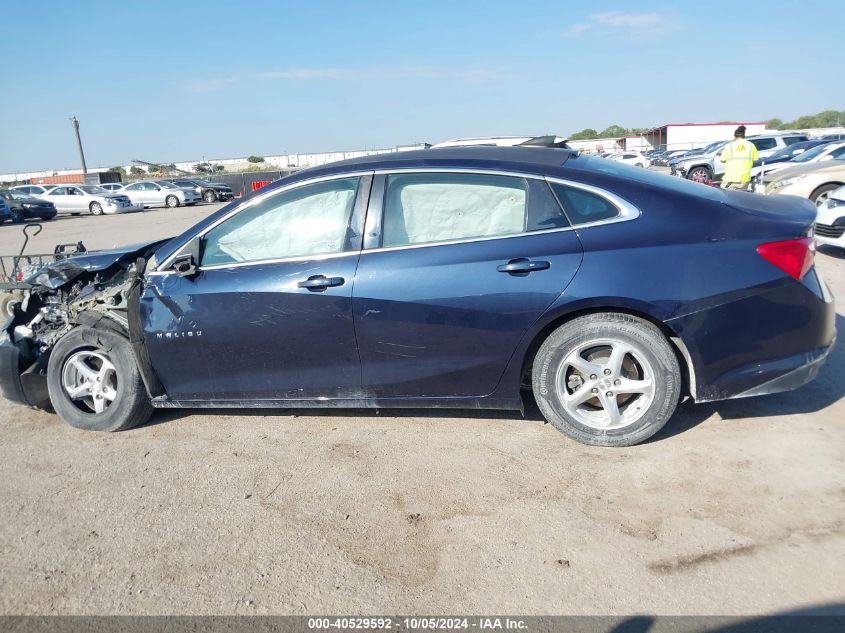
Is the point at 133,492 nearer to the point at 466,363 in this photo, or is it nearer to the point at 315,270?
the point at 315,270

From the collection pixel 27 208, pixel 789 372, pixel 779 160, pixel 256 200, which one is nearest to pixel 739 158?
pixel 779 160

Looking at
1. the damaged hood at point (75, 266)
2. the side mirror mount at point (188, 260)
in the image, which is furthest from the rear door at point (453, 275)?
the damaged hood at point (75, 266)

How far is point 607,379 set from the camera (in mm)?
3430

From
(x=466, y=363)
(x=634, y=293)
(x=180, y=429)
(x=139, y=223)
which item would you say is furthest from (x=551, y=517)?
(x=139, y=223)

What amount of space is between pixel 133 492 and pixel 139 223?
856 inches

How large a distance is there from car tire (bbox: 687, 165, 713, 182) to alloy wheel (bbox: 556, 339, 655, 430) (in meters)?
23.3

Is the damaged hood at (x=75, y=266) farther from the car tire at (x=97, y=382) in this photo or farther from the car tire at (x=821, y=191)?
the car tire at (x=821, y=191)

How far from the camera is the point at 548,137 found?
470 centimetres

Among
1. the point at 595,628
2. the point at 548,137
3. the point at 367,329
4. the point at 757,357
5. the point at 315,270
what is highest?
the point at 548,137

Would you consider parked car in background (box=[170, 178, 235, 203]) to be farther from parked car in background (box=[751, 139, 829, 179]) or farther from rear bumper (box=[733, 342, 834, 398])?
rear bumper (box=[733, 342, 834, 398])

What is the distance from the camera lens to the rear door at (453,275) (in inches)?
Answer: 134

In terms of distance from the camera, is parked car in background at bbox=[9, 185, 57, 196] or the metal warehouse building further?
the metal warehouse building

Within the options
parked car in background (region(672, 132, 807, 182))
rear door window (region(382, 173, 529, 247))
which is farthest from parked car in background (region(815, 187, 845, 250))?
parked car in background (region(672, 132, 807, 182))

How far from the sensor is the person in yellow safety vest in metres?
11.0
